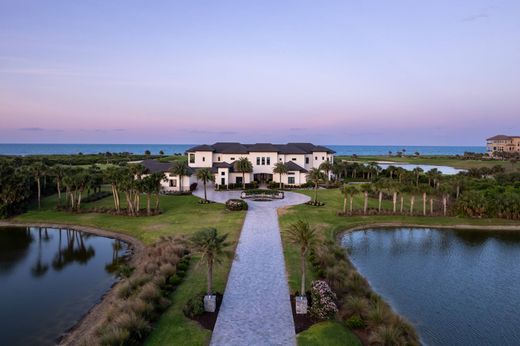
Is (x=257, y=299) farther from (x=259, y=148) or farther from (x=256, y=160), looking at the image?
(x=259, y=148)

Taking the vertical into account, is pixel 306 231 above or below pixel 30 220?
above

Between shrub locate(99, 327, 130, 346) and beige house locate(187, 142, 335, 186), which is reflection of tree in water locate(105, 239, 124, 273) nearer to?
shrub locate(99, 327, 130, 346)

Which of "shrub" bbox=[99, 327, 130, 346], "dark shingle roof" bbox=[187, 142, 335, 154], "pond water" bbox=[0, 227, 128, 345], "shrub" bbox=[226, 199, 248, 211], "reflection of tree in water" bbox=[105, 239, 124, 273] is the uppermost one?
"dark shingle roof" bbox=[187, 142, 335, 154]

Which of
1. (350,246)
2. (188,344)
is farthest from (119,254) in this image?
(350,246)

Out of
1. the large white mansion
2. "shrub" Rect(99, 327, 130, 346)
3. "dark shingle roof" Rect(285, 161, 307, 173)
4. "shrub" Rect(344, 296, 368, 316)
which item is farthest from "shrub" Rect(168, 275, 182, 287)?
"dark shingle roof" Rect(285, 161, 307, 173)

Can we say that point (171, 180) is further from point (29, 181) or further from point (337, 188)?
point (337, 188)

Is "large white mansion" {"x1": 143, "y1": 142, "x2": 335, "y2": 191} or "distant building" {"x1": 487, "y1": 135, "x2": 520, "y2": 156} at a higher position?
"distant building" {"x1": 487, "y1": 135, "x2": 520, "y2": 156}

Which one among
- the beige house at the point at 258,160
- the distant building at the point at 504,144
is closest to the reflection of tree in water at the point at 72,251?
the beige house at the point at 258,160
